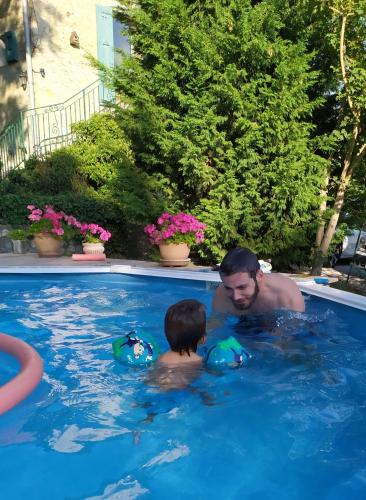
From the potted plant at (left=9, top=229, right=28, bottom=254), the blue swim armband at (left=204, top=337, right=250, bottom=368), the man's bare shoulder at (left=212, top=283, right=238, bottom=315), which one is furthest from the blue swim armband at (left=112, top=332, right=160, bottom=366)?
the potted plant at (left=9, top=229, right=28, bottom=254)

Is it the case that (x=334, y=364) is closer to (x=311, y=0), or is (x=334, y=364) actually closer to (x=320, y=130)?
(x=311, y=0)

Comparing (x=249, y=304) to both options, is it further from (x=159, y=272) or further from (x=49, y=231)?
(x=49, y=231)

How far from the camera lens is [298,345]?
424cm

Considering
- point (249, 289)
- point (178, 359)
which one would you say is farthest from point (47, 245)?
point (178, 359)

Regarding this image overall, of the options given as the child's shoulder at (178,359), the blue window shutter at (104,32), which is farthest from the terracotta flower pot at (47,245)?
the blue window shutter at (104,32)

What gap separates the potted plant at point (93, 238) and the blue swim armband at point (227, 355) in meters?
5.65

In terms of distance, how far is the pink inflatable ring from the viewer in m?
2.68

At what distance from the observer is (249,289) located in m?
3.72

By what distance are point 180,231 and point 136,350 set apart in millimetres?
4444

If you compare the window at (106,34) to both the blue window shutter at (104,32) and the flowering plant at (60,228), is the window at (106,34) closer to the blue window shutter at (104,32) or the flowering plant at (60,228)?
the blue window shutter at (104,32)

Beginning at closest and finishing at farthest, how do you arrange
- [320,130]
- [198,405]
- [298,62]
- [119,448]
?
[119,448]
[198,405]
[298,62]
[320,130]

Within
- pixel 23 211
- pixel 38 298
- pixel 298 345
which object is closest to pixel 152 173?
pixel 23 211

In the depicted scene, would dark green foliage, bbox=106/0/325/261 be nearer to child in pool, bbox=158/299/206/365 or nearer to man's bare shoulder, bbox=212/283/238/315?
man's bare shoulder, bbox=212/283/238/315

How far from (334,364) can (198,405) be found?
133 centimetres
